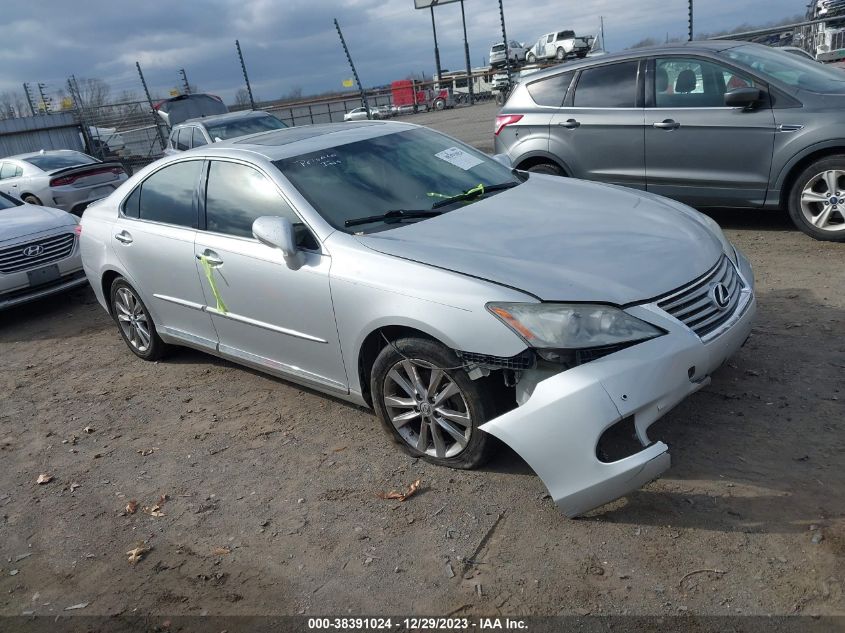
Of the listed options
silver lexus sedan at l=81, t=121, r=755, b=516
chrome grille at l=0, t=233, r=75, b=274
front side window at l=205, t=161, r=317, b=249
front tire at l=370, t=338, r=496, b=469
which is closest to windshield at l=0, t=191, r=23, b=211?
chrome grille at l=0, t=233, r=75, b=274

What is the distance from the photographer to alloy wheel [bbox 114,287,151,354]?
5.57 m

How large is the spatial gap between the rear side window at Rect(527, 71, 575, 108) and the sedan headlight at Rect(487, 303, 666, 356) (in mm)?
5044

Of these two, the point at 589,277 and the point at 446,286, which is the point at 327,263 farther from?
the point at 589,277

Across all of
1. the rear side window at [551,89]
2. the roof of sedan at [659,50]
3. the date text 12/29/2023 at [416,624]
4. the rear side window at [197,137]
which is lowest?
the date text 12/29/2023 at [416,624]

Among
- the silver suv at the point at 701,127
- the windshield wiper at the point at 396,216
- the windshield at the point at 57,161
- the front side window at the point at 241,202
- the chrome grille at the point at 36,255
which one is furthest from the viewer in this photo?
the windshield at the point at 57,161

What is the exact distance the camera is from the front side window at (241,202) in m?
4.00

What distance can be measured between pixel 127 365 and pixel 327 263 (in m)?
2.98

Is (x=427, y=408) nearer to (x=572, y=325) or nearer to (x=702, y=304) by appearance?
(x=572, y=325)

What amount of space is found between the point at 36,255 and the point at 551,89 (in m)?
5.79

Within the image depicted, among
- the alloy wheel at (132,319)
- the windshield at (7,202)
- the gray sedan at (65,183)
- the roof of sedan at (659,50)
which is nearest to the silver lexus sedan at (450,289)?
the alloy wheel at (132,319)

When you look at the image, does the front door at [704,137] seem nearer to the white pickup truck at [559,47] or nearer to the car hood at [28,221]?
the car hood at [28,221]

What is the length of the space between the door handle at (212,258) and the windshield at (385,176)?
0.69m

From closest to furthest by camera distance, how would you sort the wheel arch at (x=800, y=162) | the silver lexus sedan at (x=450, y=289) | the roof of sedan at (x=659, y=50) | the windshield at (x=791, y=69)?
the silver lexus sedan at (x=450, y=289)
the wheel arch at (x=800, y=162)
the windshield at (x=791, y=69)
the roof of sedan at (x=659, y=50)

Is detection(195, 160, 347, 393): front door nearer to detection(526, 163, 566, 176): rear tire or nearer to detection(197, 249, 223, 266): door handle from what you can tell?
detection(197, 249, 223, 266): door handle
